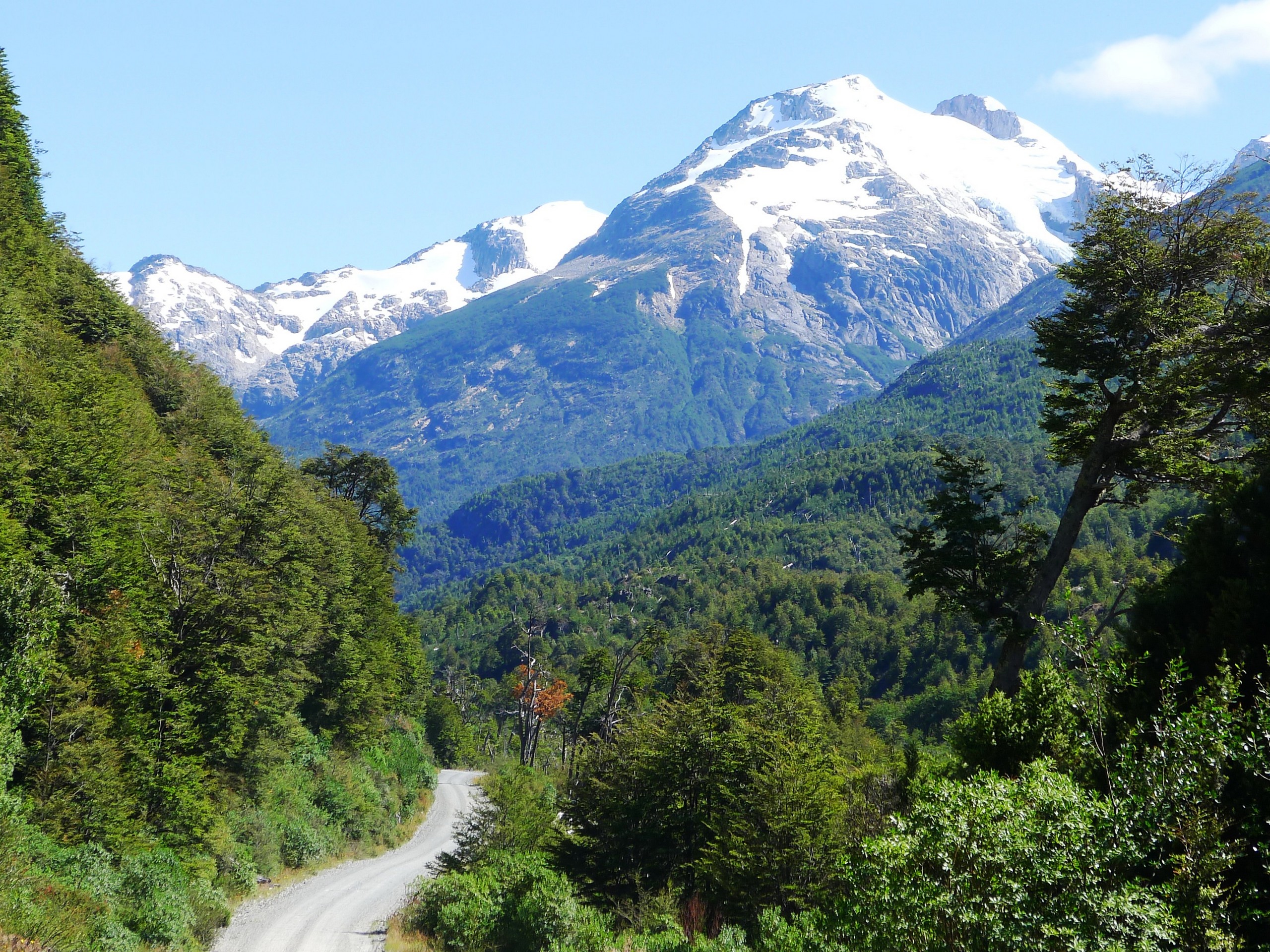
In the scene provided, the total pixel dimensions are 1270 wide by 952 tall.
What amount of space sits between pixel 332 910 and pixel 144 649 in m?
14.7

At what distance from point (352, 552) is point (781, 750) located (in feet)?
145

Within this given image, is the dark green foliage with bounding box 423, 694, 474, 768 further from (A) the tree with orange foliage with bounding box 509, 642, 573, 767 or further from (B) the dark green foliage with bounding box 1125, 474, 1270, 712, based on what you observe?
(B) the dark green foliage with bounding box 1125, 474, 1270, 712

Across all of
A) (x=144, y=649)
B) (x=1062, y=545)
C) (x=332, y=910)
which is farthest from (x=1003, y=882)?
(x=332, y=910)

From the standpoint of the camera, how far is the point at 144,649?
111 feet

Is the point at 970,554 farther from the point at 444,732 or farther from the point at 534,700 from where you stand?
the point at 444,732

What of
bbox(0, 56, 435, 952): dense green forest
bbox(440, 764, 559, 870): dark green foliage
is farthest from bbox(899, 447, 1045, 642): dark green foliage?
bbox(440, 764, 559, 870): dark green foliage

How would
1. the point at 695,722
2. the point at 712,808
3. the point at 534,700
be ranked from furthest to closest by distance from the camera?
the point at 534,700 → the point at 695,722 → the point at 712,808

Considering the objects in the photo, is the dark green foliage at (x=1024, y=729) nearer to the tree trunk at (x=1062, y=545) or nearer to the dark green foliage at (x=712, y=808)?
the tree trunk at (x=1062, y=545)

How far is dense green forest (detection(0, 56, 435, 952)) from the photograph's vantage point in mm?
27609

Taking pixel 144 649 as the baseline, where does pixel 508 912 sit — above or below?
below

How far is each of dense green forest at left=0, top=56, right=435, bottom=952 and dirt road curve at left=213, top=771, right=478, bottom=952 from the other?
4.70 feet

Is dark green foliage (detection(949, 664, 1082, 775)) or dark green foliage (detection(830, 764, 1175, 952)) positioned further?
dark green foliage (detection(949, 664, 1082, 775))

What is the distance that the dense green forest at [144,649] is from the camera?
27.6m

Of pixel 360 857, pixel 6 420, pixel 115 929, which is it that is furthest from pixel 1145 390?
pixel 360 857
